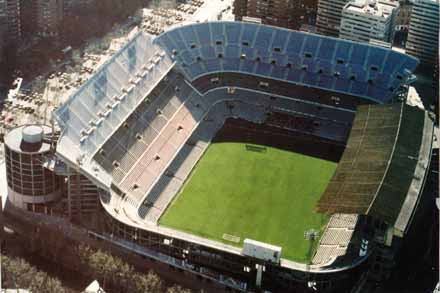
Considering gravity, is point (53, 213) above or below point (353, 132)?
below

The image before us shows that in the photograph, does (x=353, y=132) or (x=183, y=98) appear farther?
(x=183, y=98)

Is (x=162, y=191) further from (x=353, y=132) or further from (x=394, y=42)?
(x=394, y=42)

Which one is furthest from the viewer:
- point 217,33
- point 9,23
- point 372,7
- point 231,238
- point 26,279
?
point 9,23

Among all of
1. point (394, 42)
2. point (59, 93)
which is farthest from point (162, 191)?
point (394, 42)

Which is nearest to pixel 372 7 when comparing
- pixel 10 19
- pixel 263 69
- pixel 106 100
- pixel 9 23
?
pixel 263 69

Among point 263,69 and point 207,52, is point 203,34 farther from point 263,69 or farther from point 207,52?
point 263,69

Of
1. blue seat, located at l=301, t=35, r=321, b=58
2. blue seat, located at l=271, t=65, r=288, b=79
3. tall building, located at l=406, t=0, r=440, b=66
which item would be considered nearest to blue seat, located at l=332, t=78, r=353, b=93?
blue seat, located at l=301, t=35, r=321, b=58
